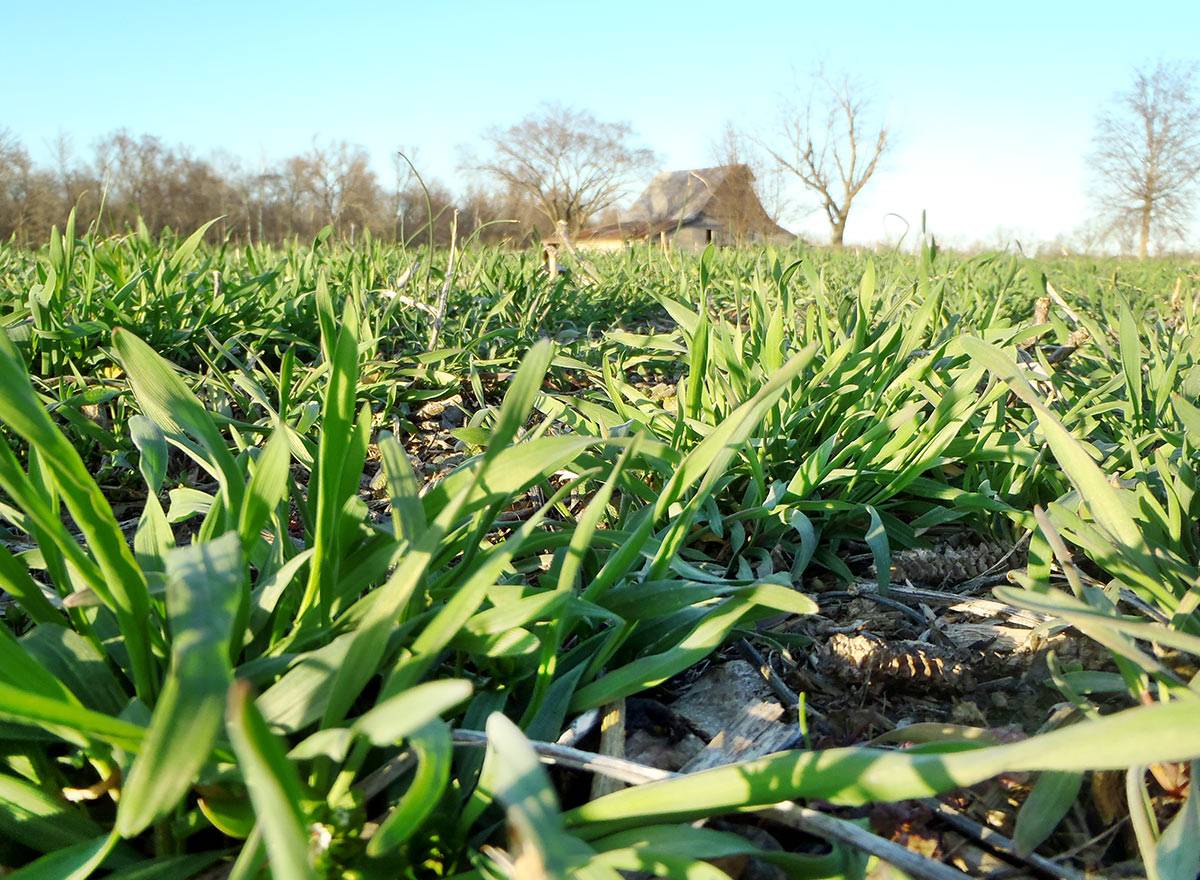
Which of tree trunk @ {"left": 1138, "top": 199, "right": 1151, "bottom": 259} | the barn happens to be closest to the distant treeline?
the barn

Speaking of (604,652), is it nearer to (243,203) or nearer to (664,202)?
(243,203)

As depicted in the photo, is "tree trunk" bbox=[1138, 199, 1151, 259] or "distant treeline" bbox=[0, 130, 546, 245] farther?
"tree trunk" bbox=[1138, 199, 1151, 259]

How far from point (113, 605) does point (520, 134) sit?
5156cm

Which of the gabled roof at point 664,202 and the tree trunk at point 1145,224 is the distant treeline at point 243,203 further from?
the tree trunk at point 1145,224

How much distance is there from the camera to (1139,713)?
24.1 inches

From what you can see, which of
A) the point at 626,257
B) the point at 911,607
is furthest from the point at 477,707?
the point at 626,257

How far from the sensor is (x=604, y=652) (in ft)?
3.34

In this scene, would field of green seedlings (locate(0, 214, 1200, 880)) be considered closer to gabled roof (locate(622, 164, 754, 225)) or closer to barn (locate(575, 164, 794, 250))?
barn (locate(575, 164, 794, 250))

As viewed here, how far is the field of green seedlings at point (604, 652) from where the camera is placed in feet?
2.24

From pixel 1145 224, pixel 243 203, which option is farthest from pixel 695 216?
pixel 243 203

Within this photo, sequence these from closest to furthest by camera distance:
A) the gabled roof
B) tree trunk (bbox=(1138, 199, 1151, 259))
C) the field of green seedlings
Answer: the field of green seedlings, the gabled roof, tree trunk (bbox=(1138, 199, 1151, 259))

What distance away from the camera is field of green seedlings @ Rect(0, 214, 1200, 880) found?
0.68 m

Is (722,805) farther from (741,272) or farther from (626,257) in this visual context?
(626,257)

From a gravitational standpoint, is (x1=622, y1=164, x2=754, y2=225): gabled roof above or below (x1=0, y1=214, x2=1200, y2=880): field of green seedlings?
above
